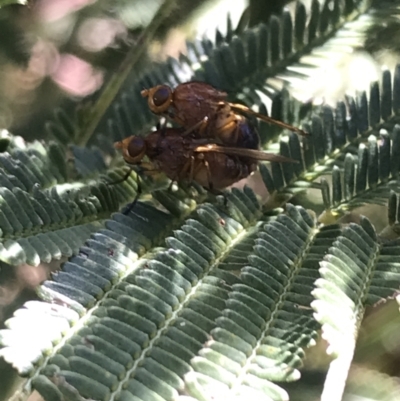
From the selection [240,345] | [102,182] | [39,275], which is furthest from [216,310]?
[39,275]

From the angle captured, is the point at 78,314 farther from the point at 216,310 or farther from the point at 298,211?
the point at 298,211

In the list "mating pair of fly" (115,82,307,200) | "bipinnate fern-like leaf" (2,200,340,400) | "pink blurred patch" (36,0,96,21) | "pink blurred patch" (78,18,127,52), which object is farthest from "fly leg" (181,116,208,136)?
"pink blurred patch" (36,0,96,21)

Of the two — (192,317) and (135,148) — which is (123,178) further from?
(192,317)

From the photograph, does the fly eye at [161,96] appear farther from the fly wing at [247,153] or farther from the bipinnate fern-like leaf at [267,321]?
the bipinnate fern-like leaf at [267,321]

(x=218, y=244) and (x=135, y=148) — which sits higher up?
(x=135, y=148)

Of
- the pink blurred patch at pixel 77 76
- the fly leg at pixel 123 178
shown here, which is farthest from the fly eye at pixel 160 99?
the pink blurred patch at pixel 77 76

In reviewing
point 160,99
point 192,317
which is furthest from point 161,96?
point 192,317

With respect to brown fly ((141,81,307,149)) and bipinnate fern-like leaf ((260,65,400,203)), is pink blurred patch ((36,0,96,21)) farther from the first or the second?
bipinnate fern-like leaf ((260,65,400,203))
